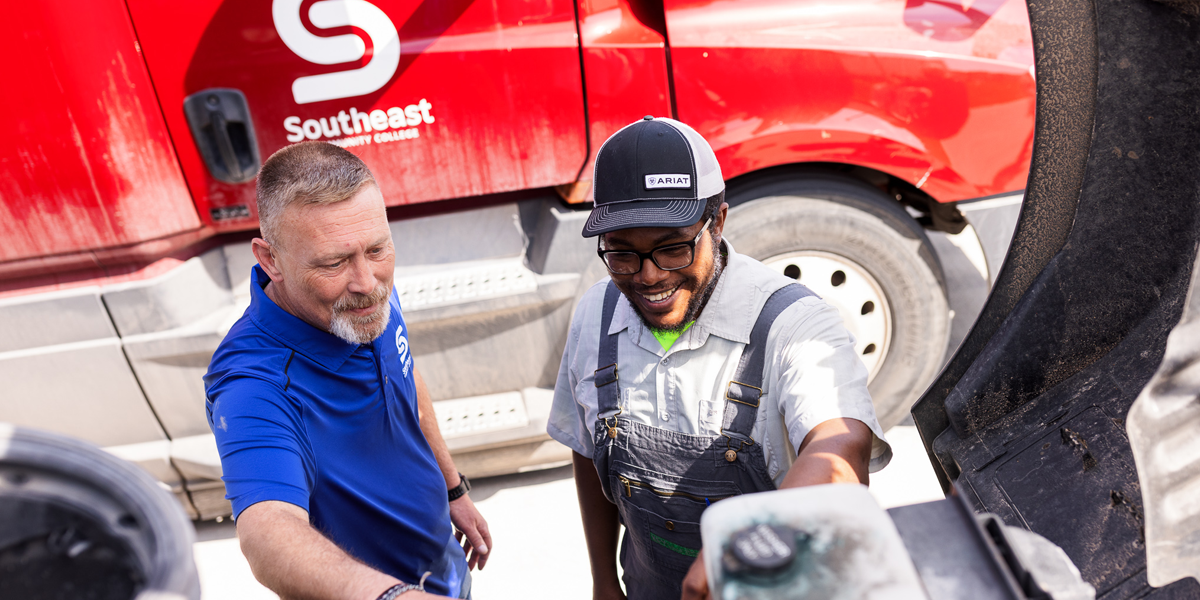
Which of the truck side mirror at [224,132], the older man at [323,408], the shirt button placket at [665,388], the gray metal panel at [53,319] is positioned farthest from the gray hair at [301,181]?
the gray metal panel at [53,319]

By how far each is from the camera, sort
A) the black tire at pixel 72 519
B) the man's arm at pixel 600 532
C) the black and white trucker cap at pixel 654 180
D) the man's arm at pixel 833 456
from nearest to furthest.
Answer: the black tire at pixel 72 519 < the man's arm at pixel 833 456 < the black and white trucker cap at pixel 654 180 < the man's arm at pixel 600 532

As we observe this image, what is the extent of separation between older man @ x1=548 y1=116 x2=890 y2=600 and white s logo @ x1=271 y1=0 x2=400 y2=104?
134 centimetres

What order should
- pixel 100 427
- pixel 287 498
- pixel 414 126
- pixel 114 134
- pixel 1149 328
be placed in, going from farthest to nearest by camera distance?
pixel 100 427 < pixel 414 126 < pixel 114 134 < pixel 287 498 < pixel 1149 328

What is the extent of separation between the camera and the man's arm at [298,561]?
1.25m

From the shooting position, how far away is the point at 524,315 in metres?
2.91

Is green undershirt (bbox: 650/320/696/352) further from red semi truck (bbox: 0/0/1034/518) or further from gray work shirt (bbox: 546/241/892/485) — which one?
red semi truck (bbox: 0/0/1034/518)

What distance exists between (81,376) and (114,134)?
0.95 metres

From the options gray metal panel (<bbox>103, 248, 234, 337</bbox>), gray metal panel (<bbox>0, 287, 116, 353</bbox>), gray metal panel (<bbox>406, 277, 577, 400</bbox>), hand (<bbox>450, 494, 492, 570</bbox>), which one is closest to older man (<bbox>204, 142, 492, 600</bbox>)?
hand (<bbox>450, 494, 492, 570</bbox>)

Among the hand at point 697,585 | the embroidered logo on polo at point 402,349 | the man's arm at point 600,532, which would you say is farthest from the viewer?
the embroidered logo on polo at point 402,349

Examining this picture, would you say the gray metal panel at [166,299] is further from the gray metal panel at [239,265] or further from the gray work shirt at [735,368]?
the gray work shirt at [735,368]

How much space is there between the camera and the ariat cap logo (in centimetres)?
146

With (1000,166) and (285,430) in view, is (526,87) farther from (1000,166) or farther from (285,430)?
(1000,166)

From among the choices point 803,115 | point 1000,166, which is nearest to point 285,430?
point 803,115

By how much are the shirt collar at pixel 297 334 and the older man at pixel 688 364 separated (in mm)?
601
